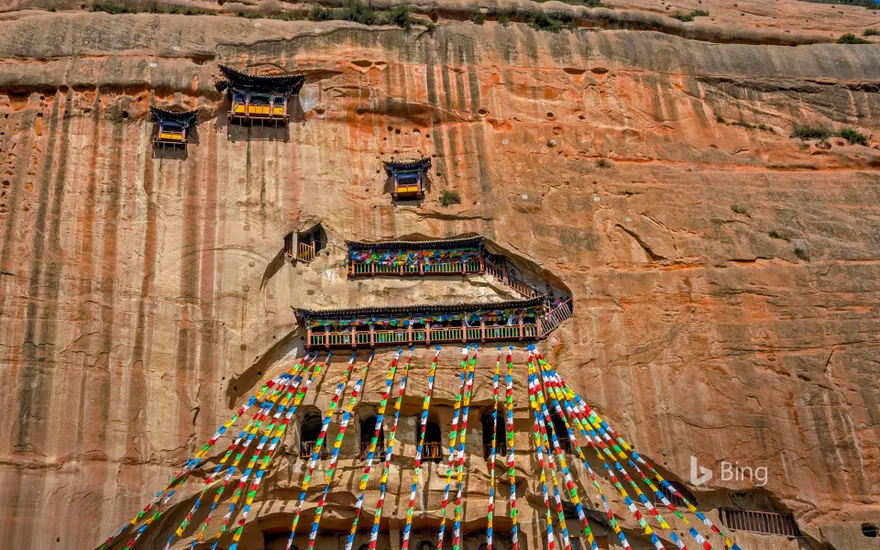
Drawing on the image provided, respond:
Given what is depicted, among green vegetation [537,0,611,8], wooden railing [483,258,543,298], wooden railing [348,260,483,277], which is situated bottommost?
wooden railing [483,258,543,298]

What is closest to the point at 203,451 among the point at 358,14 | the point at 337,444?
the point at 337,444

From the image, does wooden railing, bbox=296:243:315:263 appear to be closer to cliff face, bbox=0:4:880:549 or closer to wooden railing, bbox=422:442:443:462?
cliff face, bbox=0:4:880:549

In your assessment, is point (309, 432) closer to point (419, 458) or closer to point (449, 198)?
point (419, 458)

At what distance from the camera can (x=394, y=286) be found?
25562mm

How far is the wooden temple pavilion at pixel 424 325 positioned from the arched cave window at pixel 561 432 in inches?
98.4

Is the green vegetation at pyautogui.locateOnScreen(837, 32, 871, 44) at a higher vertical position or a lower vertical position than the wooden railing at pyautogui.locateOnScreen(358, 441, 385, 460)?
higher

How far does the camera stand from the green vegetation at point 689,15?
109 feet

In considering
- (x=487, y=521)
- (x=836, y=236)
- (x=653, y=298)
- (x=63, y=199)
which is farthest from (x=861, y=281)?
(x=63, y=199)

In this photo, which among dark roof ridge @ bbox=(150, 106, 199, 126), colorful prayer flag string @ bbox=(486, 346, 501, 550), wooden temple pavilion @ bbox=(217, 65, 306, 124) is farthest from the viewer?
wooden temple pavilion @ bbox=(217, 65, 306, 124)

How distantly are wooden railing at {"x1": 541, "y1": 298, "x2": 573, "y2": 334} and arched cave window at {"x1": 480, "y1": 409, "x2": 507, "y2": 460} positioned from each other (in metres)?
2.94

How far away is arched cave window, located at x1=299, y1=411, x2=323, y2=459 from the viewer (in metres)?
23.2

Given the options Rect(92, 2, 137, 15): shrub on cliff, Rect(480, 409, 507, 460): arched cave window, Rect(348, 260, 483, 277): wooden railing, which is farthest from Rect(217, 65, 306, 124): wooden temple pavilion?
Rect(480, 409, 507, 460): arched cave window

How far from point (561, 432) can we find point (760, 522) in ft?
19.6

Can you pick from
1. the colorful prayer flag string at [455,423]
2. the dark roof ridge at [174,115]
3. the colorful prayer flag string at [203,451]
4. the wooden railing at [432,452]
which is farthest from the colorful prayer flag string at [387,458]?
the dark roof ridge at [174,115]
